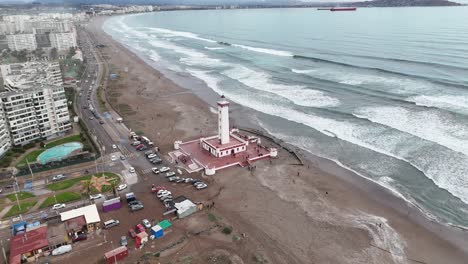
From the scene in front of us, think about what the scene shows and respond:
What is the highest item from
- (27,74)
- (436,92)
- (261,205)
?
(27,74)

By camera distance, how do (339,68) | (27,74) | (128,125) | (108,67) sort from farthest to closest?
1. (108,67)
2. (339,68)
3. (27,74)
4. (128,125)


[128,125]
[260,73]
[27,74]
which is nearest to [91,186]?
[128,125]

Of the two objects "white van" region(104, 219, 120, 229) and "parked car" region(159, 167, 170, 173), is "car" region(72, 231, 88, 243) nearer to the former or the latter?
"white van" region(104, 219, 120, 229)

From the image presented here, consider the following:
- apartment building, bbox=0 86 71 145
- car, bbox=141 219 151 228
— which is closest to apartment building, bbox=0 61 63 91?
apartment building, bbox=0 86 71 145

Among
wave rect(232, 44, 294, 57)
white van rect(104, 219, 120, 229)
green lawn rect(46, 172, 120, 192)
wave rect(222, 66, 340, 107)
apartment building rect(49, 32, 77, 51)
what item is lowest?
white van rect(104, 219, 120, 229)

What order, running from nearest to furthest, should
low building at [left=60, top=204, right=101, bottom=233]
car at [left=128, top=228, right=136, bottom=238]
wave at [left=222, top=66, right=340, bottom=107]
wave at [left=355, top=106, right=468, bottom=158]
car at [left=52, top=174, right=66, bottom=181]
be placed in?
car at [left=128, top=228, right=136, bottom=238] < low building at [left=60, top=204, right=101, bottom=233] < car at [left=52, top=174, right=66, bottom=181] < wave at [left=355, top=106, right=468, bottom=158] < wave at [left=222, top=66, right=340, bottom=107]

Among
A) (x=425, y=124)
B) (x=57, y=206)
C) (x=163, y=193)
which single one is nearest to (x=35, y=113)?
(x=57, y=206)

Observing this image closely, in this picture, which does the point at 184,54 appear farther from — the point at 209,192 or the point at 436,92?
the point at 209,192
